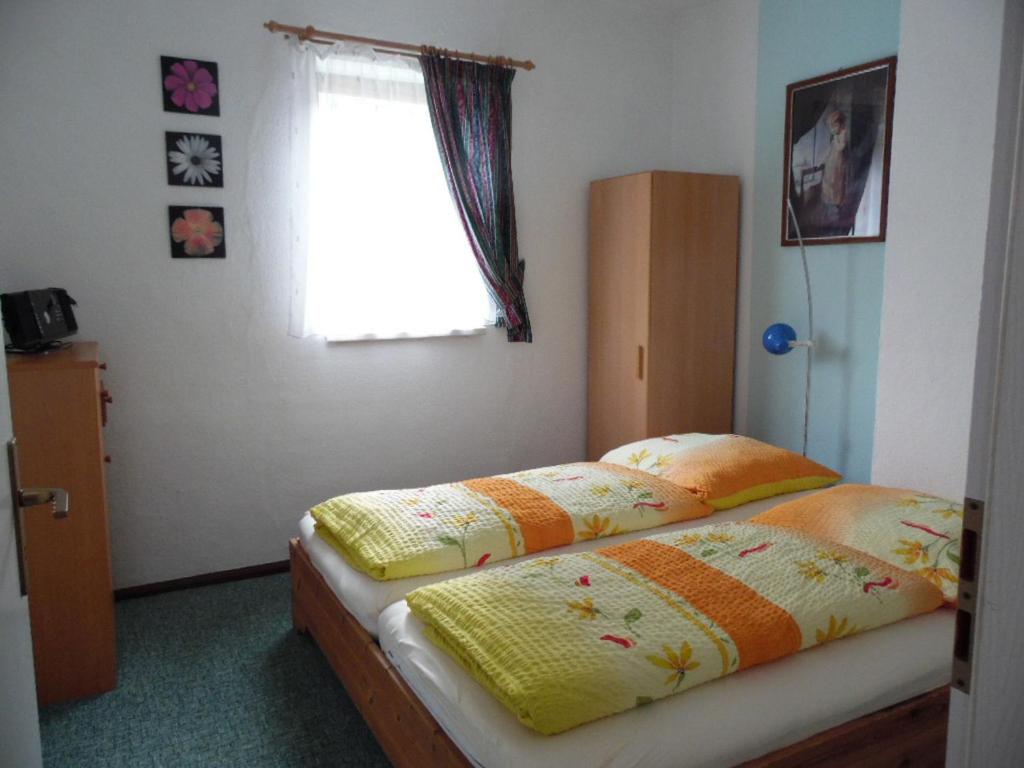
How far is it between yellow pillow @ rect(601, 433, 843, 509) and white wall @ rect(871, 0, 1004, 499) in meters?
0.35

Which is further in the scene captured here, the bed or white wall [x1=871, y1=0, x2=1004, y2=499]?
white wall [x1=871, y1=0, x2=1004, y2=499]

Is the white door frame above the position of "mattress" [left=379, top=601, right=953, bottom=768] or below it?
above

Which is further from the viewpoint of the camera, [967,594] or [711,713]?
[711,713]

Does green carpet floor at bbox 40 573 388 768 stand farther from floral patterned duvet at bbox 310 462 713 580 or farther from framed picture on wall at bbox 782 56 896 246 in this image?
framed picture on wall at bbox 782 56 896 246

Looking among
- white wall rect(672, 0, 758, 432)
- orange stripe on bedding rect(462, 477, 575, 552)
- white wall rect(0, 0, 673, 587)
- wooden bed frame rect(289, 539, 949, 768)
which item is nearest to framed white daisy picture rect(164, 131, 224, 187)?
white wall rect(0, 0, 673, 587)

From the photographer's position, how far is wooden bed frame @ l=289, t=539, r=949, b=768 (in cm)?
167

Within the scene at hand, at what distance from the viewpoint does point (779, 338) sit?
10.9ft

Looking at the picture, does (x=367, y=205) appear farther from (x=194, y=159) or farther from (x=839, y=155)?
(x=839, y=155)

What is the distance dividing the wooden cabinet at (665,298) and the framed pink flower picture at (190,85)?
1867 mm

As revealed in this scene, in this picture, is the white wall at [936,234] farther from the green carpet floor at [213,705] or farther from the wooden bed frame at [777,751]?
the green carpet floor at [213,705]

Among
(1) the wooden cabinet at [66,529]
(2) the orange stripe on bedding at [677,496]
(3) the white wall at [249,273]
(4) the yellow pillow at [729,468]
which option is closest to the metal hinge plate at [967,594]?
(2) the orange stripe on bedding at [677,496]

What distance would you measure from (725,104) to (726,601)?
289cm

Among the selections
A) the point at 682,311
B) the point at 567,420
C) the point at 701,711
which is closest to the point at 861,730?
the point at 701,711

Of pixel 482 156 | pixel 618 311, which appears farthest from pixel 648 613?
pixel 482 156
